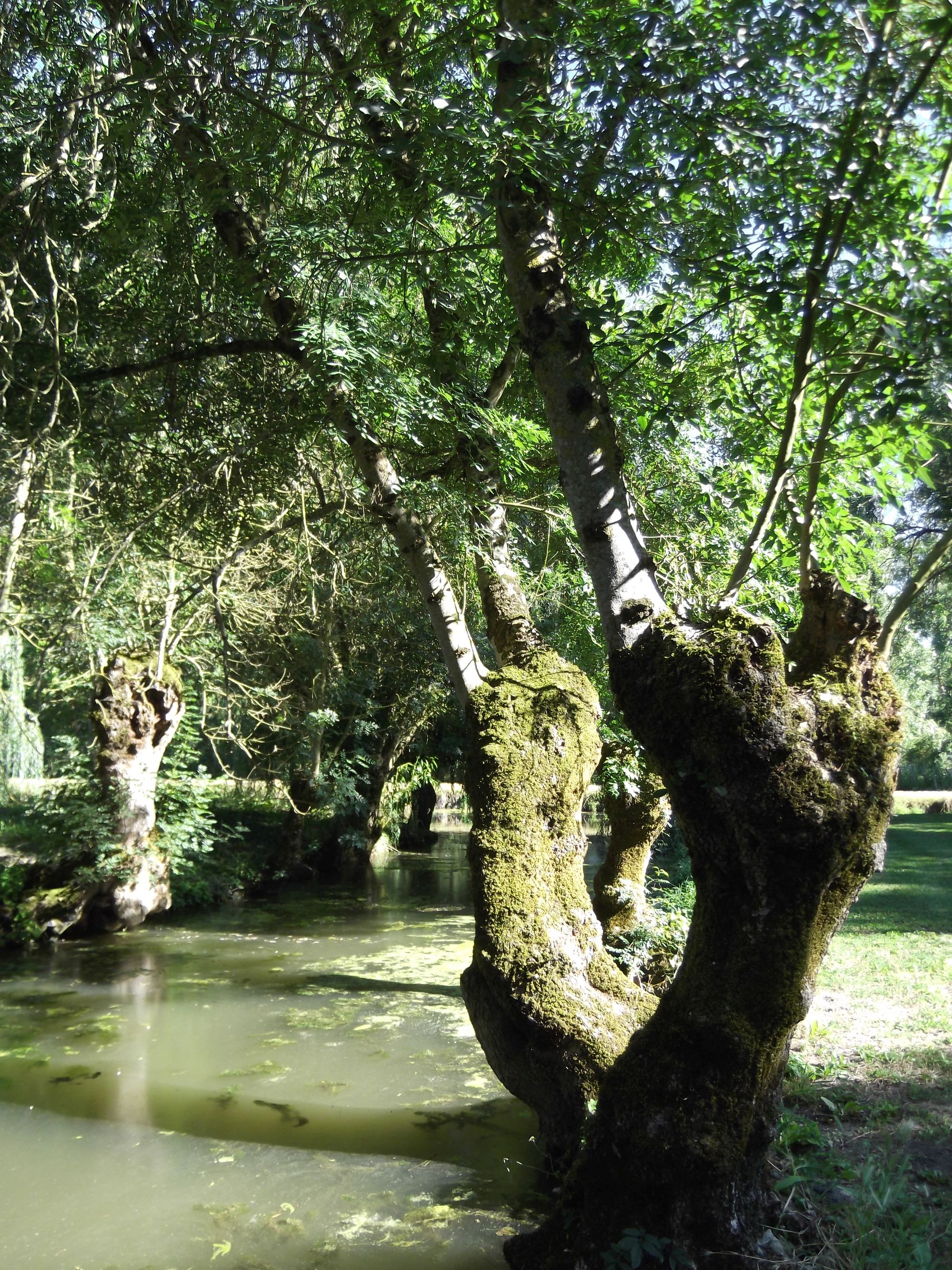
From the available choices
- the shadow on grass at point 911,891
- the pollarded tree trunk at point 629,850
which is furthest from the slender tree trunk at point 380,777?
the pollarded tree trunk at point 629,850

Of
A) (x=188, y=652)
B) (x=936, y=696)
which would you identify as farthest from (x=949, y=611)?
(x=188, y=652)

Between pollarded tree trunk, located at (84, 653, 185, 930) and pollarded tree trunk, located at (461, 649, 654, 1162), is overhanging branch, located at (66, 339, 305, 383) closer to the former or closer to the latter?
pollarded tree trunk, located at (461, 649, 654, 1162)

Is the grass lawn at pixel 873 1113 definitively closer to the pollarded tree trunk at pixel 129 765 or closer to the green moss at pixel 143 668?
the pollarded tree trunk at pixel 129 765

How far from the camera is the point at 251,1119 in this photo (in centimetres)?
621

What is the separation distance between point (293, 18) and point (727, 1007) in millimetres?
5388

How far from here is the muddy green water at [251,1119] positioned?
4562 millimetres

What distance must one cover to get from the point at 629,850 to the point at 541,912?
4.36 metres

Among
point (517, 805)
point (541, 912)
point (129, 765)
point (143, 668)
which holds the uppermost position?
point (143, 668)

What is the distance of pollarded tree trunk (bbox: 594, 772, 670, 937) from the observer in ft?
28.0

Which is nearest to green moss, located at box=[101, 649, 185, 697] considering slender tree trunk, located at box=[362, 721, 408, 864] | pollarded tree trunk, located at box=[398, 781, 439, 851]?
slender tree trunk, located at box=[362, 721, 408, 864]

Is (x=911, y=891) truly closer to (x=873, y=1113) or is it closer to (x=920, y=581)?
(x=873, y=1113)

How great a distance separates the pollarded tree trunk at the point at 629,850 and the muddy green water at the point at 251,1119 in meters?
1.76

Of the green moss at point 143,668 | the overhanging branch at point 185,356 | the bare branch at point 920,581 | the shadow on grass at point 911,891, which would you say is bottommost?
the shadow on grass at point 911,891

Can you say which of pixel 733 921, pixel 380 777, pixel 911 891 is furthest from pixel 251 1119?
pixel 380 777
